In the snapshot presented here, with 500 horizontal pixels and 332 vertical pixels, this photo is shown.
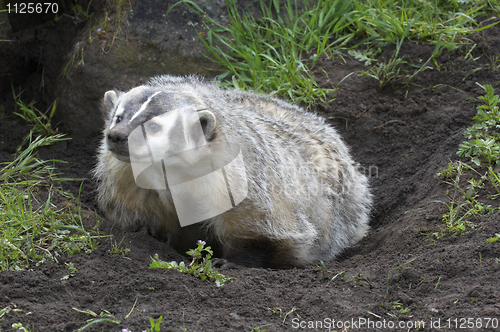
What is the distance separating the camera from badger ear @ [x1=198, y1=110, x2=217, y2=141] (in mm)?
2887

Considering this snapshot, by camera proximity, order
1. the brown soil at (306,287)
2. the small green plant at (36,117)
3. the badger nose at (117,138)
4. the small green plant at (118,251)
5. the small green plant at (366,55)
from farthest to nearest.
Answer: the small green plant at (366,55) < the small green plant at (36,117) < the small green plant at (118,251) < the badger nose at (117,138) < the brown soil at (306,287)

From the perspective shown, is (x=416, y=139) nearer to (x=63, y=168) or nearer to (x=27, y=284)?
(x=63, y=168)

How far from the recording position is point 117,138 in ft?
8.66

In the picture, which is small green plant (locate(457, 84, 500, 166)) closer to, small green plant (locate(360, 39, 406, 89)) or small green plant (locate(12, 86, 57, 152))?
small green plant (locate(360, 39, 406, 89))

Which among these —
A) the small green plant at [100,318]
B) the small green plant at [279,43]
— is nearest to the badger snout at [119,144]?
the small green plant at [100,318]

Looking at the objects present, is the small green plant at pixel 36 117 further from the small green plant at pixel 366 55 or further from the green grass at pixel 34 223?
the small green plant at pixel 366 55

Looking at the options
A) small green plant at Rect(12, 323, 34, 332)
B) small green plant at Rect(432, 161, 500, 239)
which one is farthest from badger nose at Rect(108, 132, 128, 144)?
small green plant at Rect(432, 161, 500, 239)

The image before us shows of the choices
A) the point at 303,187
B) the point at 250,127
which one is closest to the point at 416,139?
the point at 303,187

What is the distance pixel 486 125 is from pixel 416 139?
3.27 ft

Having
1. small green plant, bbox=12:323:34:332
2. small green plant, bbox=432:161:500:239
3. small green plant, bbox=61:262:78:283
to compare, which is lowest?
small green plant, bbox=432:161:500:239

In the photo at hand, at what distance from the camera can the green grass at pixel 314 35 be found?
4.97 meters

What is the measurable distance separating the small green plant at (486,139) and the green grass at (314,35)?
50.3 inches

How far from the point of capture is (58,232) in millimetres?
3119

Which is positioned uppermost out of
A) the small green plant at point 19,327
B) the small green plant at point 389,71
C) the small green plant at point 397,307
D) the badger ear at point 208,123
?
the badger ear at point 208,123
